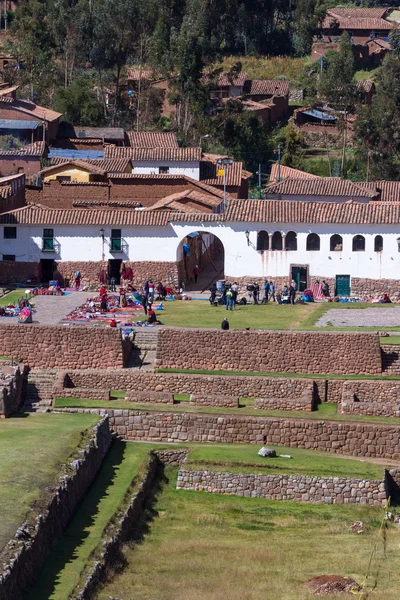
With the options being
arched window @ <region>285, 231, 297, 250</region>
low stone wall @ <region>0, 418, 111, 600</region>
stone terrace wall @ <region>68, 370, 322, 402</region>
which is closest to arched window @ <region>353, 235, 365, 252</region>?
arched window @ <region>285, 231, 297, 250</region>

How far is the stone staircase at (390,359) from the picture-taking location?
47.1 meters

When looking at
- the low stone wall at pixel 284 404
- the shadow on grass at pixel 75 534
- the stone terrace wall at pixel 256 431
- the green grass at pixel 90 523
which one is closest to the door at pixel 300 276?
the low stone wall at pixel 284 404

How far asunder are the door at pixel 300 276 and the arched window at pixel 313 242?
0.85 metres

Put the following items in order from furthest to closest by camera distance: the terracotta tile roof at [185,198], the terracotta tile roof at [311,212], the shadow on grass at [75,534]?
the terracotta tile roof at [185,198] < the terracotta tile roof at [311,212] < the shadow on grass at [75,534]

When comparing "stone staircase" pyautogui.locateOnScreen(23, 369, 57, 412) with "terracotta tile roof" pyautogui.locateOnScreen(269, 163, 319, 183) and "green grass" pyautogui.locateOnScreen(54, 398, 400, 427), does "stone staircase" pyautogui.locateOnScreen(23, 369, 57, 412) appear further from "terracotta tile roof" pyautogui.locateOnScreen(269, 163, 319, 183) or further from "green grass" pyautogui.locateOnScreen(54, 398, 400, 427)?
"terracotta tile roof" pyautogui.locateOnScreen(269, 163, 319, 183)

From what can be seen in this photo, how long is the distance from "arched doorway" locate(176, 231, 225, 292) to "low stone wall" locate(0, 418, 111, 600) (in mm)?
23582

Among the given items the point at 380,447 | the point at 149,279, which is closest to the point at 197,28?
the point at 149,279

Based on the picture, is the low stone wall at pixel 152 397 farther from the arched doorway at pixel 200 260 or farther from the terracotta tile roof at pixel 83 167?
the terracotta tile roof at pixel 83 167

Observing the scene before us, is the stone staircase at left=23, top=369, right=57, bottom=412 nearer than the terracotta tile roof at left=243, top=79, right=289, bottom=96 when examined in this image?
Yes

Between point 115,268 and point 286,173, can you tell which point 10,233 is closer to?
point 115,268

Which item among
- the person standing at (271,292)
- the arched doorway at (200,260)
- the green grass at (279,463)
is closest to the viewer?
the green grass at (279,463)

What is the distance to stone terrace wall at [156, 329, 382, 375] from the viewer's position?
155 feet

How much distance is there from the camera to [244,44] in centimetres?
12706

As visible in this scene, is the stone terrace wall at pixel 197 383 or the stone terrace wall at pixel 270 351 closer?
the stone terrace wall at pixel 197 383
